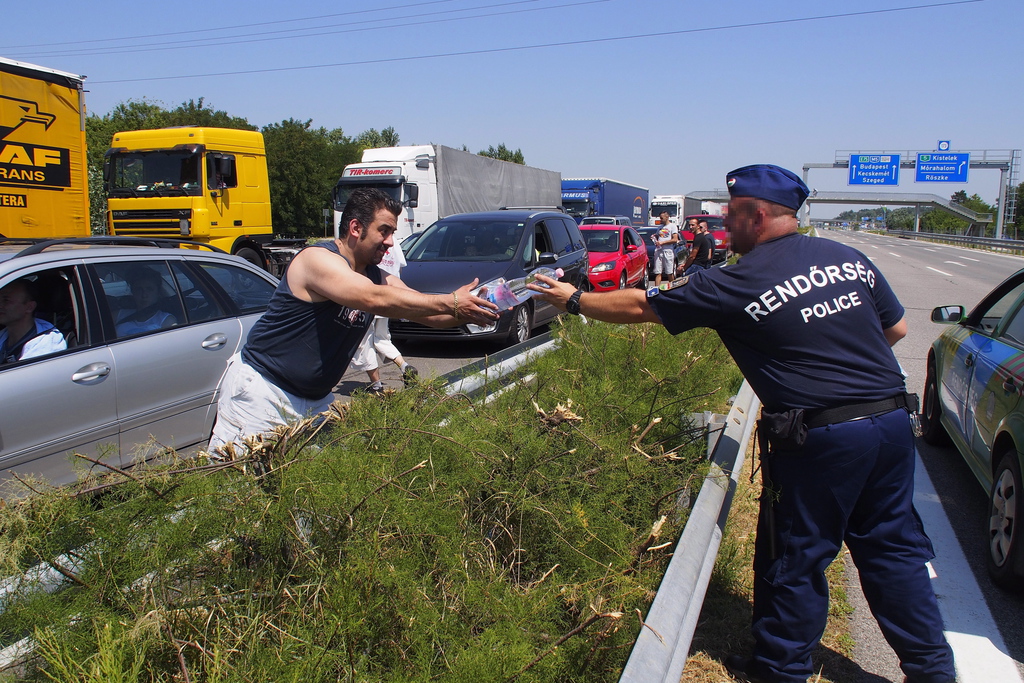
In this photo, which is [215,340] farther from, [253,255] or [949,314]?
[253,255]

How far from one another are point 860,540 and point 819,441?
473 mm

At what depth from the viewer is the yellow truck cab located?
1583 cm

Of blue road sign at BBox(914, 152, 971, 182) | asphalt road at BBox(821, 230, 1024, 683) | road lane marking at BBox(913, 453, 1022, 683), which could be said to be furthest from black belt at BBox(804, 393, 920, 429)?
blue road sign at BBox(914, 152, 971, 182)

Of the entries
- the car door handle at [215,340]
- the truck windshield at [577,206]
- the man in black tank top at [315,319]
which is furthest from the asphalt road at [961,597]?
the truck windshield at [577,206]

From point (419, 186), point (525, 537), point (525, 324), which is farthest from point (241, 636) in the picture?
point (419, 186)

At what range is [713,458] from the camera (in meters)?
3.31

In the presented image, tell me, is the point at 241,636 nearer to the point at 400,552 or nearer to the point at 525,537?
the point at 400,552

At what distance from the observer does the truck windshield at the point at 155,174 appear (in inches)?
625

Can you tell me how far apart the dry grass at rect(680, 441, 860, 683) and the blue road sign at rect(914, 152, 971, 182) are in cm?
6057

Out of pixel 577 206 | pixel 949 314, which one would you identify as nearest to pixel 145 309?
pixel 949 314

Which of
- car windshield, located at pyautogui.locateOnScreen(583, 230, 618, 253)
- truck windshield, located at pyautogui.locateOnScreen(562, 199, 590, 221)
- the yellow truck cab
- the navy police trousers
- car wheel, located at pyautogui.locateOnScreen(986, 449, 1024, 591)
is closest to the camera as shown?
the navy police trousers

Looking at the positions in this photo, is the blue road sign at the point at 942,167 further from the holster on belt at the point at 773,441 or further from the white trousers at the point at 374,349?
the holster on belt at the point at 773,441

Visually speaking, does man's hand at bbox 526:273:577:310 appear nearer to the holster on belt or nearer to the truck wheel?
the holster on belt

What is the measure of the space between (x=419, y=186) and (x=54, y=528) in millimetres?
20172
